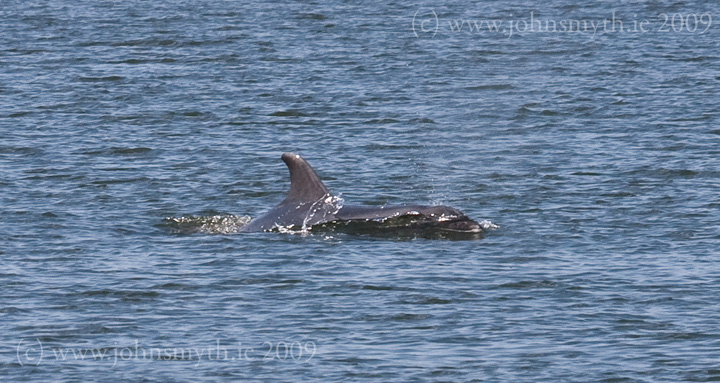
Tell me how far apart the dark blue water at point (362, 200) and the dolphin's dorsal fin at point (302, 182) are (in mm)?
1108

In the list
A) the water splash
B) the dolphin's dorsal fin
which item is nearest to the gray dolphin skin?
the dolphin's dorsal fin

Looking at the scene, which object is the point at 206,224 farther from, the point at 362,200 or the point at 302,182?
the point at 362,200

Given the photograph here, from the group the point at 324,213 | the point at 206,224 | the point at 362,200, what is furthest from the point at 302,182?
the point at 362,200

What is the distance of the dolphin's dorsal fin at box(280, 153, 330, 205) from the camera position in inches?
975

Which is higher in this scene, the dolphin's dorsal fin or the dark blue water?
the dolphin's dorsal fin

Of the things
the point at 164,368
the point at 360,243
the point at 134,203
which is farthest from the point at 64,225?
the point at 164,368

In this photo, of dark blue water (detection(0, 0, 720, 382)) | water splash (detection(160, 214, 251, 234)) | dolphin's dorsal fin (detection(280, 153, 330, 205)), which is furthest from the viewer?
water splash (detection(160, 214, 251, 234))

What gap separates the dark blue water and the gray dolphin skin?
1.37ft

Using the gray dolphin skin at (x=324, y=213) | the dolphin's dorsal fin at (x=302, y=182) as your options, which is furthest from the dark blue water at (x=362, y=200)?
the dolphin's dorsal fin at (x=302, y=182)

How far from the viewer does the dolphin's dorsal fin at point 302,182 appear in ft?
81.3

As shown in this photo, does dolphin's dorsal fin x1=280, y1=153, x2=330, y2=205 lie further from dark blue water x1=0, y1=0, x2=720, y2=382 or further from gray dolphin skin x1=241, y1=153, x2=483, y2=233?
dark blue water x1=0, y1=0, x2=720, y2=382

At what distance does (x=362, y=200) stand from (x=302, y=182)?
107 inches

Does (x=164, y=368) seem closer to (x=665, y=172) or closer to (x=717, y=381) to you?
(x=717, y=381)

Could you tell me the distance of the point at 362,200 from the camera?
2761 centimetres
